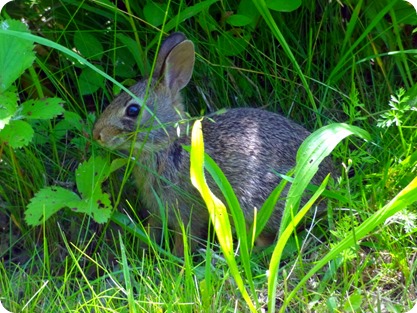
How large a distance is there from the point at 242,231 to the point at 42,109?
111 centimetres

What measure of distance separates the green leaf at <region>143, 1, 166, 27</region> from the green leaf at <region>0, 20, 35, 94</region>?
0.63 metres

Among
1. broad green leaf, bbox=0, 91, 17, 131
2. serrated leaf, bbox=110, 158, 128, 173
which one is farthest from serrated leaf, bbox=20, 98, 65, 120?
serrated leaf, bbox=110, 158, 128, 173

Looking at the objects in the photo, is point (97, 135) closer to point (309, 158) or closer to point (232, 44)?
point (232, 44)

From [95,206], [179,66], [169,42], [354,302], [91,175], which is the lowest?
[354,302]

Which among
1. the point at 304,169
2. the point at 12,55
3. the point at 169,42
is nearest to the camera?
the point at 304,169

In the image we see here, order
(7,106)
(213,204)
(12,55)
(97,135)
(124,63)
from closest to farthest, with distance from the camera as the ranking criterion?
(213,204) → (7,106) → (12,55) → (97,135) → (124,63)

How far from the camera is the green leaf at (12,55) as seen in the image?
346cm

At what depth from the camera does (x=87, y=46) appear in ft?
13.6

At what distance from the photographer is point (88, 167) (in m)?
3.69

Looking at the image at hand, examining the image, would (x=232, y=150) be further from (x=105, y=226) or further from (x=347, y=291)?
(x=347, y=291)

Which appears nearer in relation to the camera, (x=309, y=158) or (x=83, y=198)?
(x=309, y=158)

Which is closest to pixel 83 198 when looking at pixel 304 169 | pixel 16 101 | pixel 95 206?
pixel 95 206

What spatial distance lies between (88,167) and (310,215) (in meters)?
1.01

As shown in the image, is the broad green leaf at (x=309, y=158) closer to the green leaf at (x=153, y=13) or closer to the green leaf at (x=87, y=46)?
the green leaf at (x=153, y=13)
